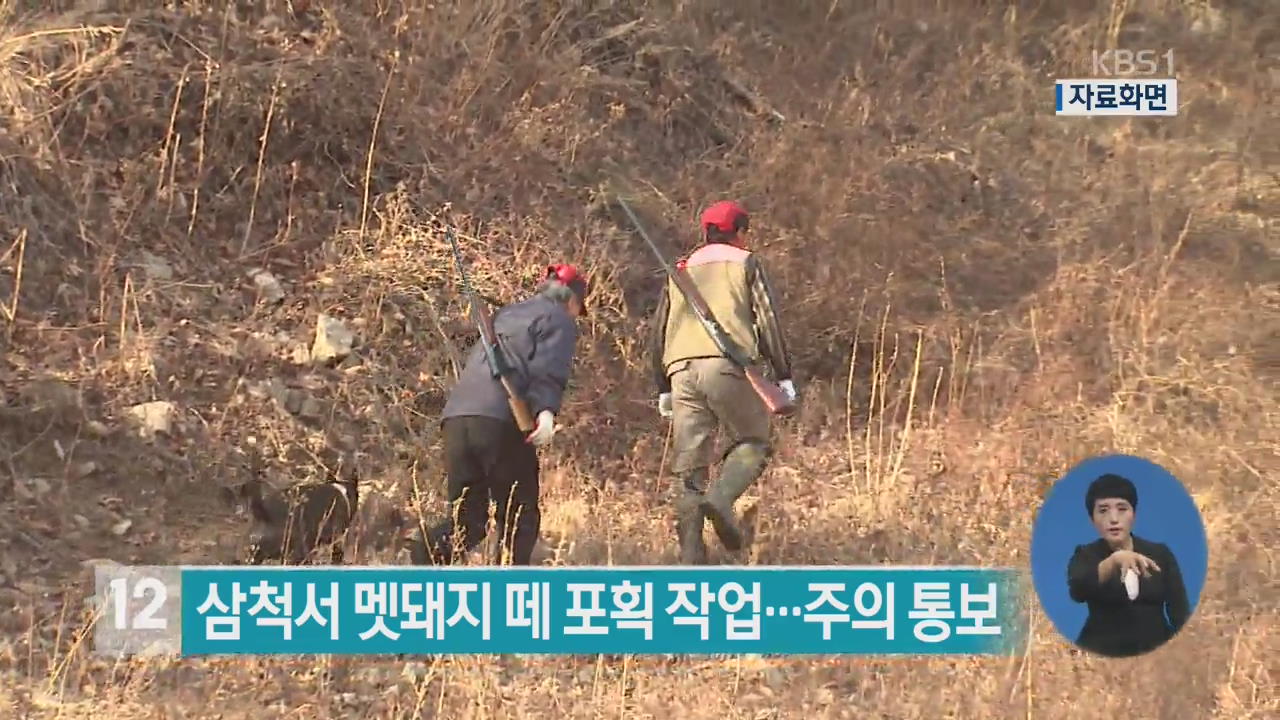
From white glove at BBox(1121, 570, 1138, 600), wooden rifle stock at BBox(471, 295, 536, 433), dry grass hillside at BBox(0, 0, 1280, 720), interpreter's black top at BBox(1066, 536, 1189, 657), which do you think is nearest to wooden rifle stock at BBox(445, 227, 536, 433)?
wooden rifle stock at BBox(471, 295, 536, 433)

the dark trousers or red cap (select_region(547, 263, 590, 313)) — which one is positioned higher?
red cap (select_region(547, 263, 590, 313))

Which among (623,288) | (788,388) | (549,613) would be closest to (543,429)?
(549,613)

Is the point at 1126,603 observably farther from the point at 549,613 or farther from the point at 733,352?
the point at 549,613

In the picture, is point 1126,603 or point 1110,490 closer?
point 1126,603

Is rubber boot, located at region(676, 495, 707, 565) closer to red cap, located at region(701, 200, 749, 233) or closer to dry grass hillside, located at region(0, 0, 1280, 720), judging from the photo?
dry grass hillside, located at region(0, 0, 1280, 720)

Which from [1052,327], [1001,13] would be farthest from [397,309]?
[1001,13]

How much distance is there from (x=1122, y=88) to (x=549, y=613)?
408 centimetres

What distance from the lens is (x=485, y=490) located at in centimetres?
478

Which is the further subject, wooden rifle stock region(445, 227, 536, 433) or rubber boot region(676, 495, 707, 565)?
rubber boot region(676, 495, 707, 565)

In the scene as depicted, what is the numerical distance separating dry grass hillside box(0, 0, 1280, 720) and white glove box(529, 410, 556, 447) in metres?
0.69

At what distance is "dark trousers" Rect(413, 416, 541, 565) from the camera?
4691 millimetres

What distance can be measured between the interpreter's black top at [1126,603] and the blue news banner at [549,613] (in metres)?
0.26

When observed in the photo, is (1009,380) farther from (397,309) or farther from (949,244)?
(397,309)

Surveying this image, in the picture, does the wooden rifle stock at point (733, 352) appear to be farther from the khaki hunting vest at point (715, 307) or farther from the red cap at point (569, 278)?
the red cap at point (569, 278)
